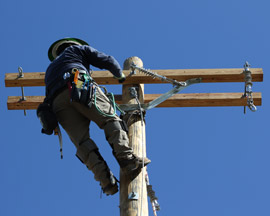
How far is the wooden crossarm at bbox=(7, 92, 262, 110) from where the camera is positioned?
27.7 feet

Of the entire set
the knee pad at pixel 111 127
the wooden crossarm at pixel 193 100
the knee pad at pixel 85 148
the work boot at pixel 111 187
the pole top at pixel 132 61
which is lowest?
the work boot at pixel 111 187

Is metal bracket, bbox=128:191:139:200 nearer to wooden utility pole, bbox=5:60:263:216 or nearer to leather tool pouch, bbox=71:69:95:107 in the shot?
leather tool pouch, bbox=71:69:95:107

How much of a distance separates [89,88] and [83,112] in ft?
0.84

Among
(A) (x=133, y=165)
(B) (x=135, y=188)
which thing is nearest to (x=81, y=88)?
(A) (x=133, y=165)

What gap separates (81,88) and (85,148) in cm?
60

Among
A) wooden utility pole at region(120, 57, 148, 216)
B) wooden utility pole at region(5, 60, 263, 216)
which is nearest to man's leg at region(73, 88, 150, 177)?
wooden utility pole at region(120, 57, 148, 216)

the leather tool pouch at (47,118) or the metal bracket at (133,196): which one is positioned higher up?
the leather tool pouch at (47,118)

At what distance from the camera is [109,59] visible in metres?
7.01

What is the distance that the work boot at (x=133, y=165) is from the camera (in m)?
6.47

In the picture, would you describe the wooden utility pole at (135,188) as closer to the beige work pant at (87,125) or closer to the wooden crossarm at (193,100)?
the beige work pant at (87,125)

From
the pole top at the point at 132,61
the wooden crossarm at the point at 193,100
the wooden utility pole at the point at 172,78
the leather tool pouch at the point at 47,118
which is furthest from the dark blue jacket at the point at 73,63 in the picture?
the wooden crossarm at the point at 193,100

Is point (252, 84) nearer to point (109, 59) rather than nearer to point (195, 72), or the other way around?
point (195, 72)

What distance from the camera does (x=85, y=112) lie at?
6570 mm

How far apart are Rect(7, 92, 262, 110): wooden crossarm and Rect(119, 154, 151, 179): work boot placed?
2027 mm
